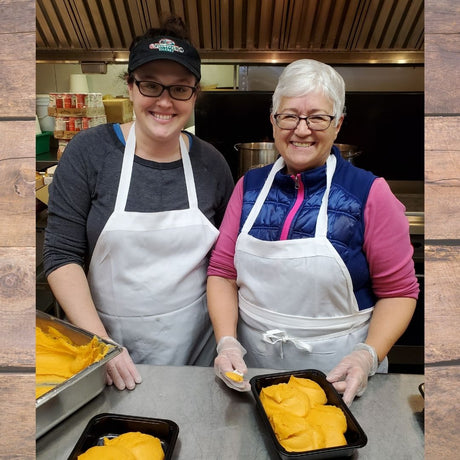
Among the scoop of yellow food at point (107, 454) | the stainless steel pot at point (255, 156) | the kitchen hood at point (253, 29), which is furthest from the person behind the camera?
the kitchen hood at point (253, 29)

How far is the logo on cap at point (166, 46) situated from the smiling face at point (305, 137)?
0.91 feet

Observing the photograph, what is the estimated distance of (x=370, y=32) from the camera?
2.21 metres

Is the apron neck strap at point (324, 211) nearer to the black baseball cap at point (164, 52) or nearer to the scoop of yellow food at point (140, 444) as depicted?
the black baseball cap at point (164, 52)

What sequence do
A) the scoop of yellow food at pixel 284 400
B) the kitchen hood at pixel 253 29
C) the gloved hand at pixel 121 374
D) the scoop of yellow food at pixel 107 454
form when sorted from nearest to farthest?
the scoop of yellow food at pixel 107 454 → the scoop of yellow food at pixel 284 400 → the gloved hand at pixel 121 374 → the kitchen hood at pixel 253 29

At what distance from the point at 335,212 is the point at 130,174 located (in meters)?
0.53

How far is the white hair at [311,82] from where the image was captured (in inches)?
44.3

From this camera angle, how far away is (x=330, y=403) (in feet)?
2.87

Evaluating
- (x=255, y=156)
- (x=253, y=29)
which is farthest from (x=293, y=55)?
(x=255, y=156)

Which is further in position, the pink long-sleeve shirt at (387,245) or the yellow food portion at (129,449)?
the pink long-sleeve shirt at (387,245)

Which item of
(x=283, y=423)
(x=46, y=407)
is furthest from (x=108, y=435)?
(x=283, y=423)

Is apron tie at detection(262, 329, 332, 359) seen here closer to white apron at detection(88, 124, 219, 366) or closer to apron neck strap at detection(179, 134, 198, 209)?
white apron at detection(88, 124, 219, 366)

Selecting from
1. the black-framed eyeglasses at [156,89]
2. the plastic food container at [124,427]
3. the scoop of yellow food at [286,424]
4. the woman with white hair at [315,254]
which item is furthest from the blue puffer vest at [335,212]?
the plastic food container at [124,427]

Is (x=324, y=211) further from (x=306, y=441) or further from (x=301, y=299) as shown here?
(x=306, y=441)

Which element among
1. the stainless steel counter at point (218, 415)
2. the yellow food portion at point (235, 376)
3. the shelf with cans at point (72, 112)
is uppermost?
the shelf with cans at point (72, 112)
